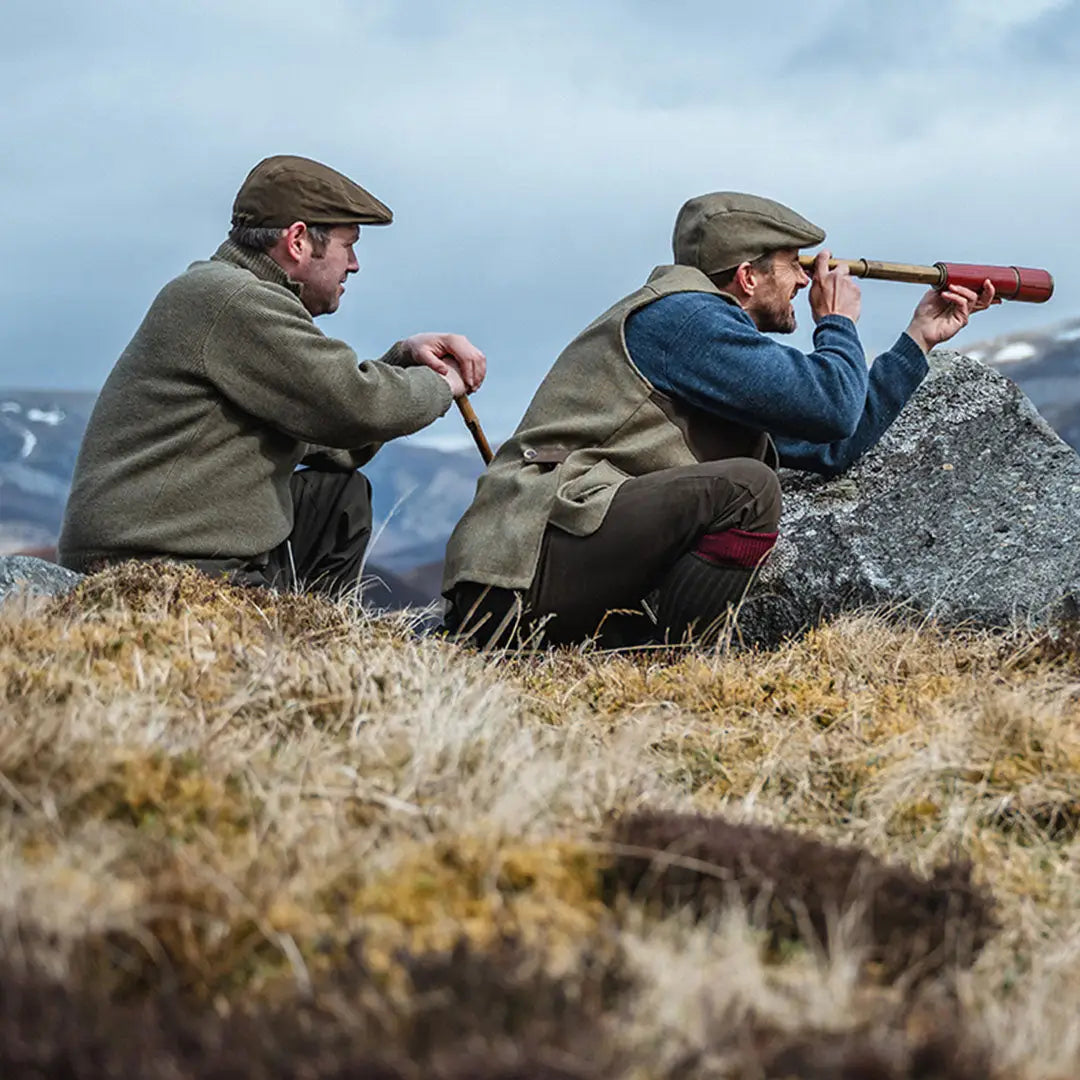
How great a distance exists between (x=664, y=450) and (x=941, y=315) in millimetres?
1650

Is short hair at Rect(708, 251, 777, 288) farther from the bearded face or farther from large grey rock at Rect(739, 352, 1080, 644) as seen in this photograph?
large grey rock at Rect(739, 352, 1080, 644)

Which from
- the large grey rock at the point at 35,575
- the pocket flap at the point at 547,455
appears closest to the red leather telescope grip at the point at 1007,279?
the pocket flap at the point at 547,455

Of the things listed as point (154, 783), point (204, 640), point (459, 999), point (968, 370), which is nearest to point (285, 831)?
point (154, 783)

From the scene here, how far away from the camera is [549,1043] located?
2191 mm

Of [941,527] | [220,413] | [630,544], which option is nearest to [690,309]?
[630,544]

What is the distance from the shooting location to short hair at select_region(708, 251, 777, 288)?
22.3 feet

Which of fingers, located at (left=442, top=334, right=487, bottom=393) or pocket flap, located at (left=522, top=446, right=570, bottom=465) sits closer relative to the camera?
pocket flap, located at (left=522, top=446, right=570, bottom=465)

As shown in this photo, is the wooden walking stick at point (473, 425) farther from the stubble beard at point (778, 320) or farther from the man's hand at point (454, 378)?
the stubble beard at point (778, 320)

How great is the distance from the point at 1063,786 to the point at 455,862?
7.19ft

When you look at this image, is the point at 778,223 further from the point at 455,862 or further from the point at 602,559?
the point at 455,862

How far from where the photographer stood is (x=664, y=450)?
21.4 ft

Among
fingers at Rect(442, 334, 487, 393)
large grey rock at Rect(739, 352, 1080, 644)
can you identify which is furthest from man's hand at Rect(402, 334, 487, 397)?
large grey rock at Rect(739, 352, 1080, 644)

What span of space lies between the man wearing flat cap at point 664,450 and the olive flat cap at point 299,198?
3.63 feet

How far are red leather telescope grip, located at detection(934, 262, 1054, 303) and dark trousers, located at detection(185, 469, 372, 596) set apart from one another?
9.55 feet
